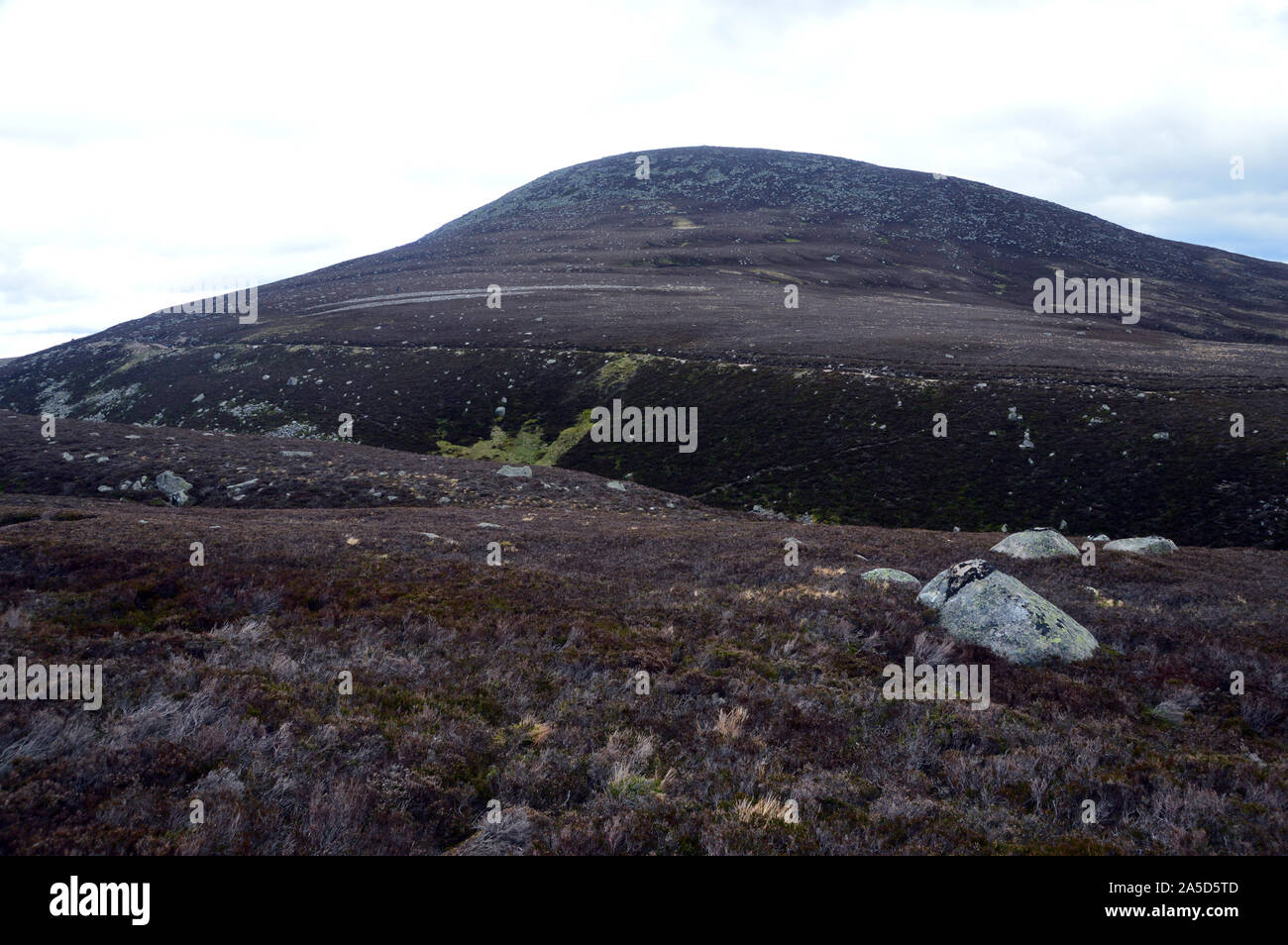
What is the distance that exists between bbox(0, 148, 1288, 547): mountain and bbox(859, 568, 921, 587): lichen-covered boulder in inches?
901

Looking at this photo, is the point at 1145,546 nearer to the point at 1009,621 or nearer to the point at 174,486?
the point at 1009,621

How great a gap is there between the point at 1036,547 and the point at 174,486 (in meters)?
37.4

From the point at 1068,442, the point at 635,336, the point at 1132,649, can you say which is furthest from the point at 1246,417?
the point at 635,336

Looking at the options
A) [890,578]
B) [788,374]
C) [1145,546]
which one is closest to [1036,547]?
[1145,546]

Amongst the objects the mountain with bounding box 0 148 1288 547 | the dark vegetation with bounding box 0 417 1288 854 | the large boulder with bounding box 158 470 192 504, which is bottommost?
the dark vegetation with bounding box 0 417 1288 854

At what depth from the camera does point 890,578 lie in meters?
16.6

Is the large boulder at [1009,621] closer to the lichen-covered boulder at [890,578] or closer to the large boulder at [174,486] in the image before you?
the lichen-covered boulder at [890,578]

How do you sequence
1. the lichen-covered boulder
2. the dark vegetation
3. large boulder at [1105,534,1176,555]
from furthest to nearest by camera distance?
large boulder at [1105,534,1176,555], the lichen-covered boulder, the dark vegetation

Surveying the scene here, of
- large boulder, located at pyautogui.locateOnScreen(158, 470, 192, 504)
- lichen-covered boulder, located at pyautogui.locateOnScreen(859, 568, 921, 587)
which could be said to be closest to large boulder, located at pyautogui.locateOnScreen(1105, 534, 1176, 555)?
lichen-covered boulder, located at pyautogui.locateOnScreen(859, 568, 921, 587)

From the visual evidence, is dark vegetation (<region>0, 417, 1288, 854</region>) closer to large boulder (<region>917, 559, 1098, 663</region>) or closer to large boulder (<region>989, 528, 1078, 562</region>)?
large boulder (<region>917, 559, 1098, 663</region>)

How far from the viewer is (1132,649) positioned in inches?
505

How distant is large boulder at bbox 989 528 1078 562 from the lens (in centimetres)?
2055

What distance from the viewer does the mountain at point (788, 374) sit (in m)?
39.9

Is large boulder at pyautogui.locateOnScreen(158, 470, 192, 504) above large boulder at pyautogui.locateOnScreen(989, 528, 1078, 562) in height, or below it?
above
